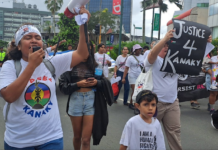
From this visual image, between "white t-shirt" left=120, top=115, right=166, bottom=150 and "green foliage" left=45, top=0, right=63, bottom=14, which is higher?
"green foliage" left=45, top=0, right=63, bottom=14

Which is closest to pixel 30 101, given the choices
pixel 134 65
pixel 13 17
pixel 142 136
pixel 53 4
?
pixel 142 136

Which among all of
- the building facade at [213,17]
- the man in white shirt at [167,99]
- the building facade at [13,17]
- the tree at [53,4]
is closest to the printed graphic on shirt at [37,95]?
the man in white shirt at [167,99]

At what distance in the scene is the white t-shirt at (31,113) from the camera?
216cm

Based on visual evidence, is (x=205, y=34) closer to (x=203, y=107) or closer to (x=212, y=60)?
(x=212, y=60)

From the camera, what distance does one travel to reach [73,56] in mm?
2648

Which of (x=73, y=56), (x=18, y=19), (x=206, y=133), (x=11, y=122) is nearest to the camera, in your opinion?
(x=11, y=122)

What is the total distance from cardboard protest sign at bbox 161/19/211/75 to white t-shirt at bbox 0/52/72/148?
5.93 ft

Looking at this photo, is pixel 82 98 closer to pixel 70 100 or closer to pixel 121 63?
pixel 70 100

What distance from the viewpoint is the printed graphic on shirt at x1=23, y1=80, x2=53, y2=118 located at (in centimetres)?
216

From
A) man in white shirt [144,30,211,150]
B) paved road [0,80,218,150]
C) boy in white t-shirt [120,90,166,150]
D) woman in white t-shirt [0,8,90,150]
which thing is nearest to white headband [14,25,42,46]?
woman in white t-shirt [0,8,90,150]

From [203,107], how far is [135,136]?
5.59 m

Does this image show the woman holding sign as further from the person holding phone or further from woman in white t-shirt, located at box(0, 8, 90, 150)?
woman in white t-shirt, located at box(0, 8, 90, 150)

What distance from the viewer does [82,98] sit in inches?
141

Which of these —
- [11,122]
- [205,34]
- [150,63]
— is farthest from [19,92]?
[205,34]
